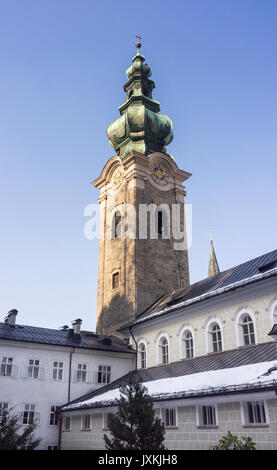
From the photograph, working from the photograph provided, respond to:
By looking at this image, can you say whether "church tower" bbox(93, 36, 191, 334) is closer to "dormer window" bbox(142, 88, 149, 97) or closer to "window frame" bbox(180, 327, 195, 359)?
"dormer window" bbox(142, 88, 149, 97)

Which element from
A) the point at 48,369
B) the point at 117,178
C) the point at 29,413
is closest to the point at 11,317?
the point at 48,369

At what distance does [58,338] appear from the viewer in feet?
90.3

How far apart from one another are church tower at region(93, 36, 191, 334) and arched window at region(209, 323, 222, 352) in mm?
9391

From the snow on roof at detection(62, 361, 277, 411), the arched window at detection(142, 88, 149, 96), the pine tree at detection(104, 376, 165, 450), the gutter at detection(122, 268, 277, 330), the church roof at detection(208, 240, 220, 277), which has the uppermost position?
the arched window at detection(142, 88, 149, 96)

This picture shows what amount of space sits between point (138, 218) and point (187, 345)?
44.5 feet

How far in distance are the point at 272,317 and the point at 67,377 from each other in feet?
42.1

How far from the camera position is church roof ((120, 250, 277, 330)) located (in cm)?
2155

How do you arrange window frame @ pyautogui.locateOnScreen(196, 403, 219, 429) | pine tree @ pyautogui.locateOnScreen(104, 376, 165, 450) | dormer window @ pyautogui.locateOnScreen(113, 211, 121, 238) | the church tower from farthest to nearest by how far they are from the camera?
1. dormer window @ pyautogui.locateOnScreen(113, 211, 121, 238)
2. the church tower
3. window frame @ pyautogui.locateOnScreen(196, 403, 219, 429)
4. pine tree @ pyautogui.locateOnScreen(104, 376, 165, 450)

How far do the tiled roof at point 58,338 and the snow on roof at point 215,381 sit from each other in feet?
18.8

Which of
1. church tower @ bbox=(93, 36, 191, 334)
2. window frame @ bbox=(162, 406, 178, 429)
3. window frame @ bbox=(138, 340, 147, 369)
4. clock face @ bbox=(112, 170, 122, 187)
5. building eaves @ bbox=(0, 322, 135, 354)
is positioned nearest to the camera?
window frame @ bbox=(162, 406, 178, 429)

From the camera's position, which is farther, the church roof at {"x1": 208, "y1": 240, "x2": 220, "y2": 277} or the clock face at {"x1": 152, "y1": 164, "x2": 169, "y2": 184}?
the church roof at {"x1": 208, "y1": 240, "x2": 220, "y2": 277}

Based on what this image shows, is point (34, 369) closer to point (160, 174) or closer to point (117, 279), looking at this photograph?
point (117, 279)

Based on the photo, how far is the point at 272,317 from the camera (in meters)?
19.9

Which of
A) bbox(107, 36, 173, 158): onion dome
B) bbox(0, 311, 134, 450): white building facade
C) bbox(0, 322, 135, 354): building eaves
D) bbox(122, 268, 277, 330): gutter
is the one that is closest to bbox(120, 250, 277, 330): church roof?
bbox(122, 268, 277, 330): gutter
